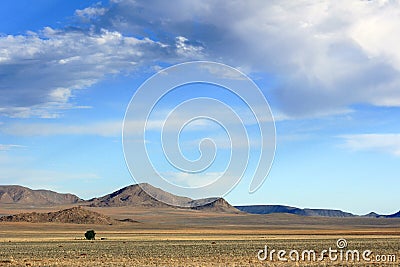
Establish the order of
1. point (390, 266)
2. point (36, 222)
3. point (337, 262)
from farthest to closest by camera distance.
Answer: point (36, 222)
point (337, 262)
point (390, 266)

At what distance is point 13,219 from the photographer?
197125mm

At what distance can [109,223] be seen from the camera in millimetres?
195875

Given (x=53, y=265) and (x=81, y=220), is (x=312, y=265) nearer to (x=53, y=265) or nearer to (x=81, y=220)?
(x=53, y=265)

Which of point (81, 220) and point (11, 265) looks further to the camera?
point (81, 220)

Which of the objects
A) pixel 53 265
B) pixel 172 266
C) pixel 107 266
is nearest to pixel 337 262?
pixel 172 266

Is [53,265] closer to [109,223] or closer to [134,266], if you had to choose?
[134,266]

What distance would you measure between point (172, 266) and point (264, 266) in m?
5.63

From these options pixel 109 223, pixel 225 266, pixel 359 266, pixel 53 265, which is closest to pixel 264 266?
pixel 225 266

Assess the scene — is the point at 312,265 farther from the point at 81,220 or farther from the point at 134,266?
the point at 81,220

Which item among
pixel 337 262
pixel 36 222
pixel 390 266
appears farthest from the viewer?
pixel 36 222

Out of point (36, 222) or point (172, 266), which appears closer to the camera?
point (172, 266)

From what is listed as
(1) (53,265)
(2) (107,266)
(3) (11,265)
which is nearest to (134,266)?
(2) (107,266)

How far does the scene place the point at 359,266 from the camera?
3709 cm

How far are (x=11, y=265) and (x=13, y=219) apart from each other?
163971mm
